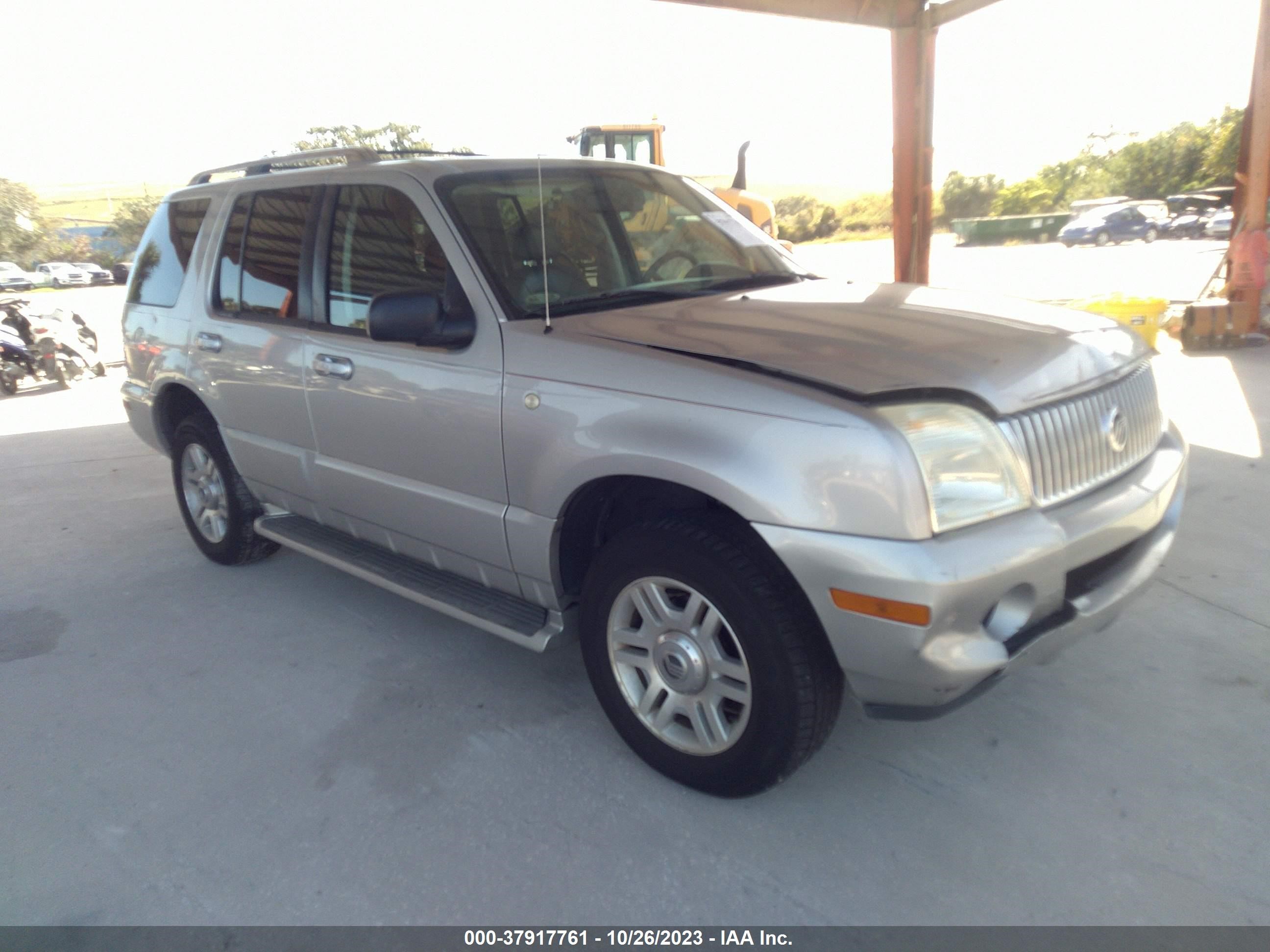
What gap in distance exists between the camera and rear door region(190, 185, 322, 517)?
3781 mm

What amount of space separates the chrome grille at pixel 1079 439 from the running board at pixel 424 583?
1.52m

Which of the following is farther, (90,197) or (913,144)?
(90,197)

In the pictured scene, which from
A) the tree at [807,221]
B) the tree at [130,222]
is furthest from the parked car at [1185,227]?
the tree at [130,222]

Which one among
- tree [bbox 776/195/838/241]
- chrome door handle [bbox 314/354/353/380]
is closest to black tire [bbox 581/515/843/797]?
chrome door handle [bbox 314/354/353/380]

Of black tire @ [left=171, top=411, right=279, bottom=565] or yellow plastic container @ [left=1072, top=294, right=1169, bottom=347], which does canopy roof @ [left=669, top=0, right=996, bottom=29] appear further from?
black tire @ [left=171, top=411, right=279, bottom=565]

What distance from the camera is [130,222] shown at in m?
44.5

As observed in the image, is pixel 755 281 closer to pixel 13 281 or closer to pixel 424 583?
pixel 424 583

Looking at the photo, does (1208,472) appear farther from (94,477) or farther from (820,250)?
(820,250)

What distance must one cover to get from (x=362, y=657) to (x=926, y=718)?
2340 mm

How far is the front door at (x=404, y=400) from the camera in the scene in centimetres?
305

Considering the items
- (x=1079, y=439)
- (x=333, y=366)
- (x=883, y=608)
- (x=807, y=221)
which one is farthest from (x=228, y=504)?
A: (x=807, y=221)

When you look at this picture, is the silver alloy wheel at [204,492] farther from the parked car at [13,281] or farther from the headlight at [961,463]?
the parked car at [13,281]

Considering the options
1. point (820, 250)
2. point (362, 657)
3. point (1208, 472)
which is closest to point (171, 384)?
point (362, 657)

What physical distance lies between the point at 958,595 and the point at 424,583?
203cm
